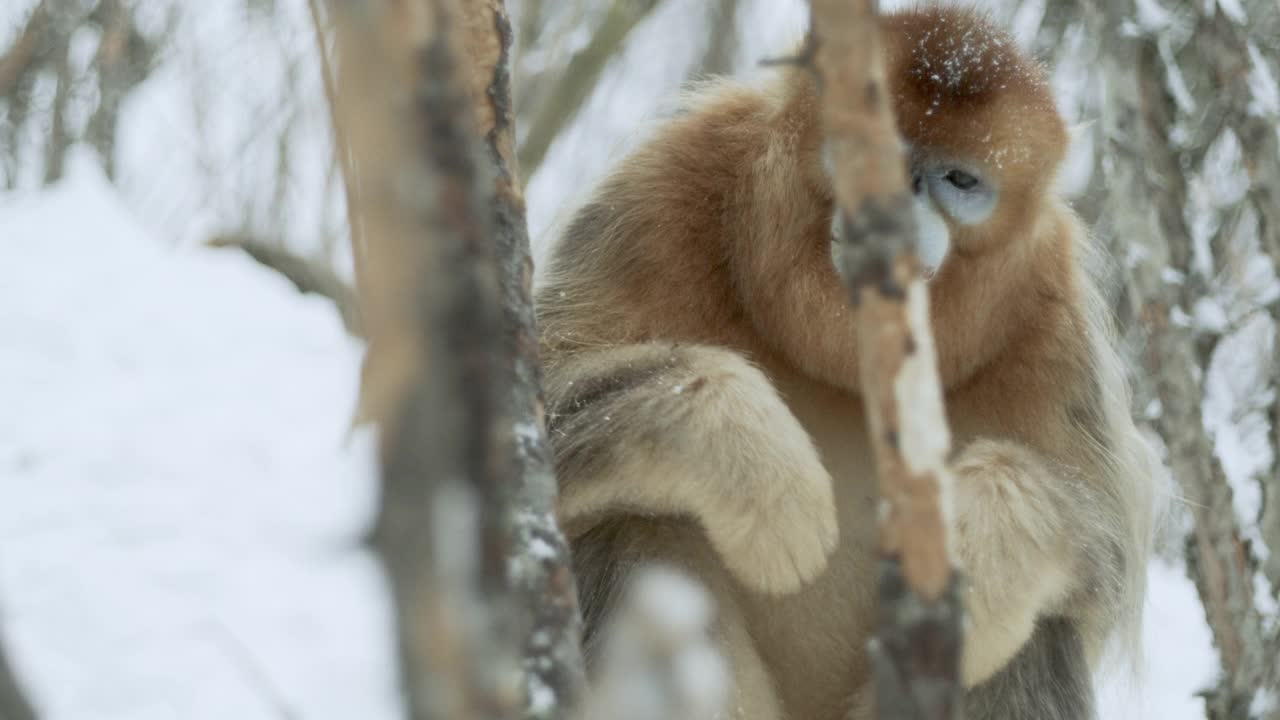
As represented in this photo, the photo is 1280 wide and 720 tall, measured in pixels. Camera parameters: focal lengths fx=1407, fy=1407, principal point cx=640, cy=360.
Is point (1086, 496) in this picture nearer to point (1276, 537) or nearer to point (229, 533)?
point (1276, 537)

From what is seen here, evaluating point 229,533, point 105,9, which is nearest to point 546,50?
point 105,9

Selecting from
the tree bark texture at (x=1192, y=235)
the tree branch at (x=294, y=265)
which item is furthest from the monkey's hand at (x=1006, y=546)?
the tree branch at (x=294, y=265)

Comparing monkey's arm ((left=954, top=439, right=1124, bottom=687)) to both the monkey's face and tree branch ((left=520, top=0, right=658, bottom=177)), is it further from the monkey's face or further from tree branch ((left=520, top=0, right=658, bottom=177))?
tree branch ((left=520, top=0, right=658, bottom=177))

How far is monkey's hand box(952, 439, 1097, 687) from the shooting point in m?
2.40

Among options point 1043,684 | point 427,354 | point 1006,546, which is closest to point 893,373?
point 427,354

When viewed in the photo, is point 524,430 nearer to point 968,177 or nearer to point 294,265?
point 968,177

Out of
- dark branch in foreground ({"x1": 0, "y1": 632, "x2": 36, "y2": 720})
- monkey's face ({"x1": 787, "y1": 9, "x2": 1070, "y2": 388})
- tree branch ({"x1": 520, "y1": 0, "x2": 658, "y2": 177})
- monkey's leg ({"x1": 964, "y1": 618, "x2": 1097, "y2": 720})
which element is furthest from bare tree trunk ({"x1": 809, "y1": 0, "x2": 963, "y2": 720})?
tree branch ({"x1": 520, "y1": 0, "x2": 658, "y2": 177})

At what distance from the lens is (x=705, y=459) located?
2311 millimetres

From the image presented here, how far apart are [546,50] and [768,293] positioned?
5.04 meters

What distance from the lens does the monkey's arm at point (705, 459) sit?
7.47ft

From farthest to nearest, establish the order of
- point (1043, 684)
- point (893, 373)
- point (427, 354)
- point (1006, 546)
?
point (1043, 684) → point (1006, 546) → point (893, 373) → point (427, 354)

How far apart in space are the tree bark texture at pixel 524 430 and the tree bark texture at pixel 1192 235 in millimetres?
2130

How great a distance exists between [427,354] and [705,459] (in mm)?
1583

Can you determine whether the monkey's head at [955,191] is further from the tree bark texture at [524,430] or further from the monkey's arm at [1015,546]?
the tree bark texture at [524,430]
